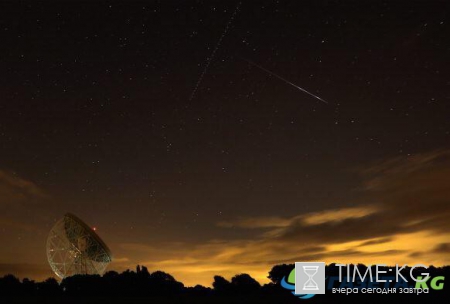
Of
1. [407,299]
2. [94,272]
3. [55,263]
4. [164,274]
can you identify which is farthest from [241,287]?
[407,299]

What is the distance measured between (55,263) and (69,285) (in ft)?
8.20

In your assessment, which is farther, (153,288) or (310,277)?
(153,288)

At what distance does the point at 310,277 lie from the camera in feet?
111

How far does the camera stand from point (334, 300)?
107 ft

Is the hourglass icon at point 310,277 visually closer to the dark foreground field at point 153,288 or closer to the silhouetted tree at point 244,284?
the dark foreground field at point 153,288

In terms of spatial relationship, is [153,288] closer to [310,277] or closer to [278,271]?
[278,271]

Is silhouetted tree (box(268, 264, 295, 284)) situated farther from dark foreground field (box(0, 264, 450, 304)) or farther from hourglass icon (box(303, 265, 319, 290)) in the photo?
hourglass icon (box(303, 265, 319, 290))

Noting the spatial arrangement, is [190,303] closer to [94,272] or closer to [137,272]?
[94,272]

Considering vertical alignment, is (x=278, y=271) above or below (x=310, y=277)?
above

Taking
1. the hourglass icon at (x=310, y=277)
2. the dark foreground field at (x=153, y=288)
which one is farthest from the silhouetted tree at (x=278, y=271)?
the hourglass icon at (x=310, y=277)

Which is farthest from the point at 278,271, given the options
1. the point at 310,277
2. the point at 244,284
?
the point at 310,277

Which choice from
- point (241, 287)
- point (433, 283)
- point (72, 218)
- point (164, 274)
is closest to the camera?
point (433, 283)

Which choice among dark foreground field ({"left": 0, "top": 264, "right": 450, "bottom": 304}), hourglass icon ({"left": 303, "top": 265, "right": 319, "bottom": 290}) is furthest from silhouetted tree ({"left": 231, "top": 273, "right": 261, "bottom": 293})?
hourglass icon ({"left": 303, "top": 265, "right": 319, "bottom": 290})

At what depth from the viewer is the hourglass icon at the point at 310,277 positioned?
3388 centimetres
